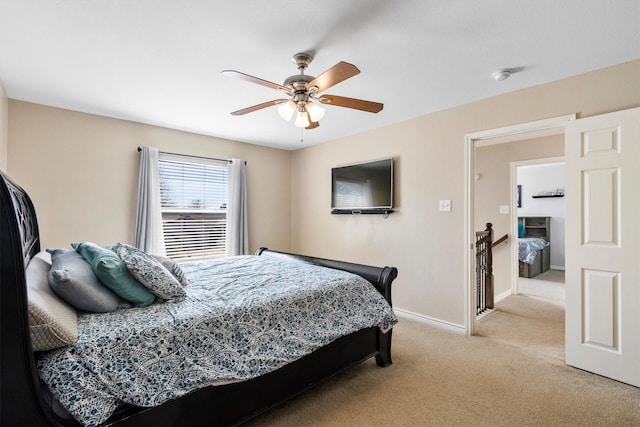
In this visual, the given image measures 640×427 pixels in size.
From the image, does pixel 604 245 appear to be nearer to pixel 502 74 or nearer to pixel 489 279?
pixel 502 74

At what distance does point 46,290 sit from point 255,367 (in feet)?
3.43

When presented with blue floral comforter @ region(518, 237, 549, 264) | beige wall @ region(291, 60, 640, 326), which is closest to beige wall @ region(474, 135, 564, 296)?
blue floral comforter @ region(518, 237, 549, 264)

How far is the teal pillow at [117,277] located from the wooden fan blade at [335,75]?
1.55 m

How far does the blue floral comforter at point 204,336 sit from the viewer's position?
1.15 m

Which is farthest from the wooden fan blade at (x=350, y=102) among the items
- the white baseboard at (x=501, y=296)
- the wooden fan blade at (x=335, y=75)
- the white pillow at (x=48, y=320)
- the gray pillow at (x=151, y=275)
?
the white baseboard at (x=501, y=296)

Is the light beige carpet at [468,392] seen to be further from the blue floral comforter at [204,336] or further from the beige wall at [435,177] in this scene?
the beige wall at [435,177]

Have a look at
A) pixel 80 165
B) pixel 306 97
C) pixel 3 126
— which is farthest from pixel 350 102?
pixel 3 126

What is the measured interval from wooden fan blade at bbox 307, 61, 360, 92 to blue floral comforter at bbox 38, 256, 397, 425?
136 centimetres

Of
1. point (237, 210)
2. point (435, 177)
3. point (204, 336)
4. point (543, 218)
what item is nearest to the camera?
point (204, 336)

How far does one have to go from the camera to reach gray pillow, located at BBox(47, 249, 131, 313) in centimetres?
135

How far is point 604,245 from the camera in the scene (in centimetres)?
223

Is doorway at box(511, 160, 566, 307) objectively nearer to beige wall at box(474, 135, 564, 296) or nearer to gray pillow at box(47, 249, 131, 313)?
beige wall at box(474, 135, 564, 296)

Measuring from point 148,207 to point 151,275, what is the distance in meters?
2.34

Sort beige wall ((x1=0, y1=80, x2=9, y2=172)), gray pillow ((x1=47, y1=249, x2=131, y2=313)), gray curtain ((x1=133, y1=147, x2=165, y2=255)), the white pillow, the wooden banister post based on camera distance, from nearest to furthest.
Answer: the white pillow → gray pillow ((x1=47, y1=249, x2=131, y2=313)) → beige wall ((x1=0, y1=80, x2=9, y2=172)) → gray curtain ((x1=133, y1=147, x2=165, y2=255)) → the wooden banister post
